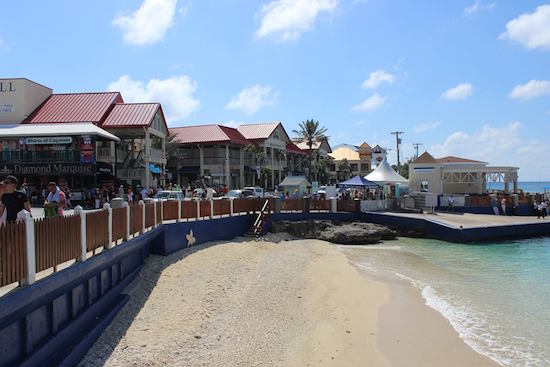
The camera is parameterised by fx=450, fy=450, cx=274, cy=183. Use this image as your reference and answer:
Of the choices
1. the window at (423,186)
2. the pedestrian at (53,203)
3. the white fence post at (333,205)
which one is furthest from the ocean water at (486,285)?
the window at (423,186)

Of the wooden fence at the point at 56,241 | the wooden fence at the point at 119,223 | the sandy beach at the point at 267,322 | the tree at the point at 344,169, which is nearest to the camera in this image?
the wooden fence at the point at 56,241

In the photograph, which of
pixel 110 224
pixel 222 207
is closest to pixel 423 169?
pixel 222 207

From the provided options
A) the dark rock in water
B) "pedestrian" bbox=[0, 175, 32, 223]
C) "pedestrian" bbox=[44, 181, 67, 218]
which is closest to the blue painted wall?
"pedestrian" bbox=[0, 175, 32, 223]

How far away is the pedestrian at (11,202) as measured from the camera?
317 inches

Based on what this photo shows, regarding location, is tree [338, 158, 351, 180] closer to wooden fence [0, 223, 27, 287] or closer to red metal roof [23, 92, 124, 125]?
red metal roof [23, 92, 124, 125]

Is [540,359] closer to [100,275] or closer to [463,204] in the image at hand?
[100,275]

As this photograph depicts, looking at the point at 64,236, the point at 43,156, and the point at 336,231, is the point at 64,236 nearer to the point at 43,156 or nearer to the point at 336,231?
the point at 336,231

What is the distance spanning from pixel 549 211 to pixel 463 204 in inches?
297

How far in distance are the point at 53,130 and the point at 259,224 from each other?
17.2 metres

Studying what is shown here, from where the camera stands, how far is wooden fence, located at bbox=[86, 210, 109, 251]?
979 cm

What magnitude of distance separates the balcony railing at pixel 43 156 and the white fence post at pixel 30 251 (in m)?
26.8

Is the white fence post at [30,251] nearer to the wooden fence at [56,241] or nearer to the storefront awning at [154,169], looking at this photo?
the wooden fence at [56,241]

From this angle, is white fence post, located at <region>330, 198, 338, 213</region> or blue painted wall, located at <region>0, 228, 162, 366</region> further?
white fence post, located at <region>330, 198, 338, 213</region>

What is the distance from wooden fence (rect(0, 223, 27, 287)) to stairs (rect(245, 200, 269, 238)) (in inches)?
731
